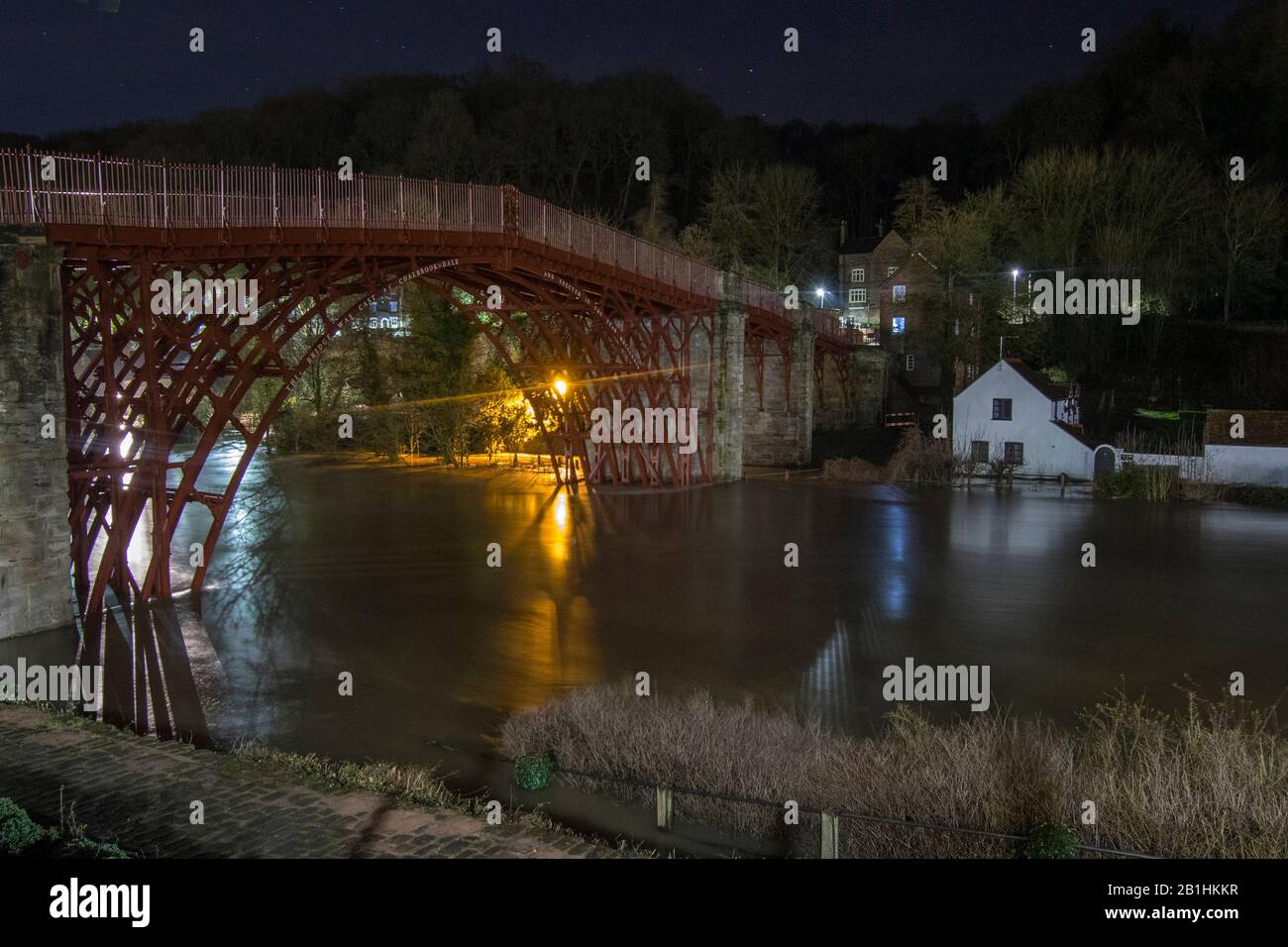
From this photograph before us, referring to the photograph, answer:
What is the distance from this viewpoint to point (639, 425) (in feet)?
100

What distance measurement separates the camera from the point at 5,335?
1302cm

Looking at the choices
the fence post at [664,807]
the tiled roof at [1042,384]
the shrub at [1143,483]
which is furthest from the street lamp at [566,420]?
the fence post at [664,807]

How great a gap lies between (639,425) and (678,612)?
16.2 metres

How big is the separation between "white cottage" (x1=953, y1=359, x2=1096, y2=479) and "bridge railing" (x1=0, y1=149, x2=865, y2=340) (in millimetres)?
18626

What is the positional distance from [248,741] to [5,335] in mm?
7720

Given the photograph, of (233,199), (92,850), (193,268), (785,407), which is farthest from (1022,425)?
(92,850)

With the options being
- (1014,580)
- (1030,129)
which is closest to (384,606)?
(1014,580)

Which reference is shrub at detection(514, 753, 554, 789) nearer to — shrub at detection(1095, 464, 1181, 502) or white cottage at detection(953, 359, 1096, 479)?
shrub at detection(1095, 464, 1181, 502)

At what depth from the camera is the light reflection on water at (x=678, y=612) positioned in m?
10.8

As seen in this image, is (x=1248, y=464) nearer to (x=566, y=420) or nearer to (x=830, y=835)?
(x=566, y=420)

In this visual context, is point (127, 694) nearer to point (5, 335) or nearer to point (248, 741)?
point (248, 741)

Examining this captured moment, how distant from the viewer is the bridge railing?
13414mm

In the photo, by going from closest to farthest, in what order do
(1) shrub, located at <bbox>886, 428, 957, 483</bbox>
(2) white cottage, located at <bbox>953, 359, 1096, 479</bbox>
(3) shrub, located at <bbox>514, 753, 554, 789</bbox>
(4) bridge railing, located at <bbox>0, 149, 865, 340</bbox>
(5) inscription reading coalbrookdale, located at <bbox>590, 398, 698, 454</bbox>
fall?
(3) shrub, located at <bbox>514, 753, 554, 789</bbox>, (4) bridge railing, located at <bbox>0, 149, 865, 340</bbox>, (5) inscription reading coalbrookdale, located at <bbox>590, 398, 698, 454</bbox>, (2) white cottage, located at <bbox>953, 359, 1096, 479</bbox>, (1) shrub, located at <bbox>886, 428, 957, 483</bbox>

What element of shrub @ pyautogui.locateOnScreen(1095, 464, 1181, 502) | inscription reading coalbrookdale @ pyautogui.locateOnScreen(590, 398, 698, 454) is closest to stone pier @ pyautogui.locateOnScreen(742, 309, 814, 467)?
inscription reading coalbrookdale @ pyautogui.locateOnScreen(590, 398, 698, 454)
